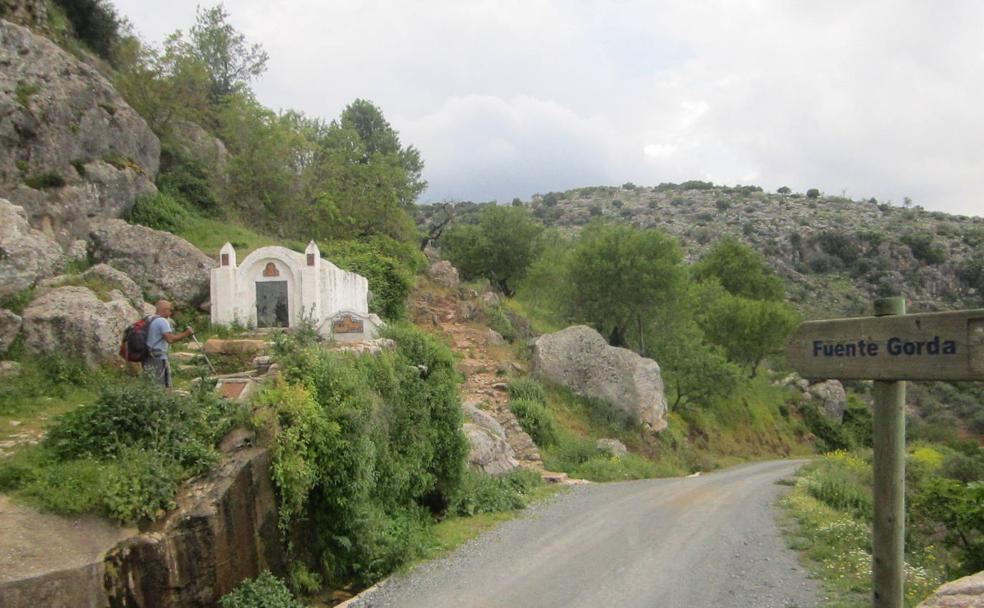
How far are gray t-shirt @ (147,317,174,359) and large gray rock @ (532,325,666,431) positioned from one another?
17567 mm

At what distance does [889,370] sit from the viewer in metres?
4.18

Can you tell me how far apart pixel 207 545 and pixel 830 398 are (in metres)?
46.3

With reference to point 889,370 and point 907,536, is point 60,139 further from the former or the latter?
point 907,536

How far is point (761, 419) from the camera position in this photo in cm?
3947

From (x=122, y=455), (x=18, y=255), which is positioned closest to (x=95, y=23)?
(x=18, y=255)

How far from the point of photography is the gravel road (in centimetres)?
773

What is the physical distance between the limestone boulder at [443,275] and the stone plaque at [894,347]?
101 ft

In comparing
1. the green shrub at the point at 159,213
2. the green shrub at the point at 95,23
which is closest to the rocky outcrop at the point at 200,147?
the green shrub at the point at 95,23

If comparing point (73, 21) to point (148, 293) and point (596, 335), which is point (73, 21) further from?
point (596, 335)

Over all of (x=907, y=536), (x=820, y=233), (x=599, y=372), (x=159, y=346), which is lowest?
(x=907, y=536)

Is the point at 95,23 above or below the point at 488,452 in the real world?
above

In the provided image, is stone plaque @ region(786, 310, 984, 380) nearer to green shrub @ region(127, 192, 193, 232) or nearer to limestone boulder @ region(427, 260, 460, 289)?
A: green shrub @ region(127, 192, 193, 232)

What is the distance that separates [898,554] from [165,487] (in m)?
6.66

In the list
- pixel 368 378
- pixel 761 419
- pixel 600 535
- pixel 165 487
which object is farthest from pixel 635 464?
pixel 761 419
